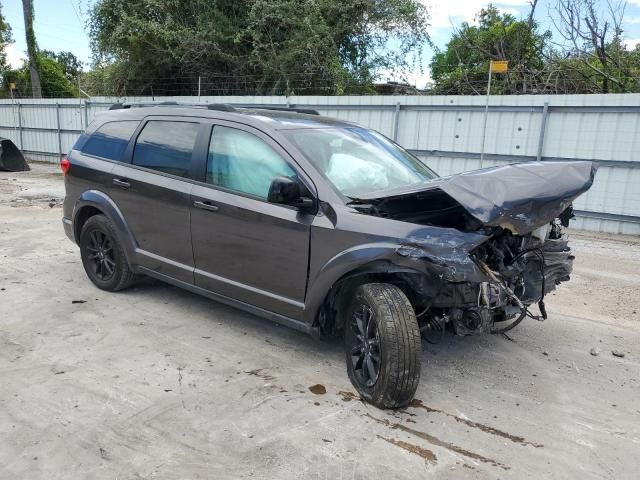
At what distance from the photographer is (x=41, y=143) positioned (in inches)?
768

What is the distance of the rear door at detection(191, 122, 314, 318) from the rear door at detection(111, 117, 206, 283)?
19cm

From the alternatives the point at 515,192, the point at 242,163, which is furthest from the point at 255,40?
the point at 515,192

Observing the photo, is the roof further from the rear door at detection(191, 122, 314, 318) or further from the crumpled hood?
the crumpled hood

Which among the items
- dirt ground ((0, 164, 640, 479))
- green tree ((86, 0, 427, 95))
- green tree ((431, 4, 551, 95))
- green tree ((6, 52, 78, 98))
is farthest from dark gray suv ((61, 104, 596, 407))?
green tree ((6, 52, 78, 98))

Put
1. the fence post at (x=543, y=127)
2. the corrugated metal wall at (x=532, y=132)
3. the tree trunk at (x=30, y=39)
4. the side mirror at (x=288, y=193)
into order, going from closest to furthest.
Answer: the side mirror at (x=288, y=193), the corrugated metal wall at (x=532, y=132), the fence post at (x=543, y=127), the tree trunk at (x=30, y=39)

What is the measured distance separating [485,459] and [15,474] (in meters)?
2.37

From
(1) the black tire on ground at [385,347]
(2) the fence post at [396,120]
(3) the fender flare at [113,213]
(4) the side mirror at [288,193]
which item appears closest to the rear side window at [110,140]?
(3) the fender flare at [113,213]

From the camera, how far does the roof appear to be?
163 inches

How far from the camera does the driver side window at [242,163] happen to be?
3.93 meters

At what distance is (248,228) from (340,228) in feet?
2.65

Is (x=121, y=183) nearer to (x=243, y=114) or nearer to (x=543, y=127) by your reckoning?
(x=243, y=114)

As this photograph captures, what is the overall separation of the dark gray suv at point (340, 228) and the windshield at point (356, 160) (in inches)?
0.6

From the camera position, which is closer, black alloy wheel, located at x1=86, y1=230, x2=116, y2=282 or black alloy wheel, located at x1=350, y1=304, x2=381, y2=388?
black alloy wheel, located at x1=350, y1=304, x2=381, y2=388

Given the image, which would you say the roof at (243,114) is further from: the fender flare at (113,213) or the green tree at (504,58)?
the green tree at (504,58)
